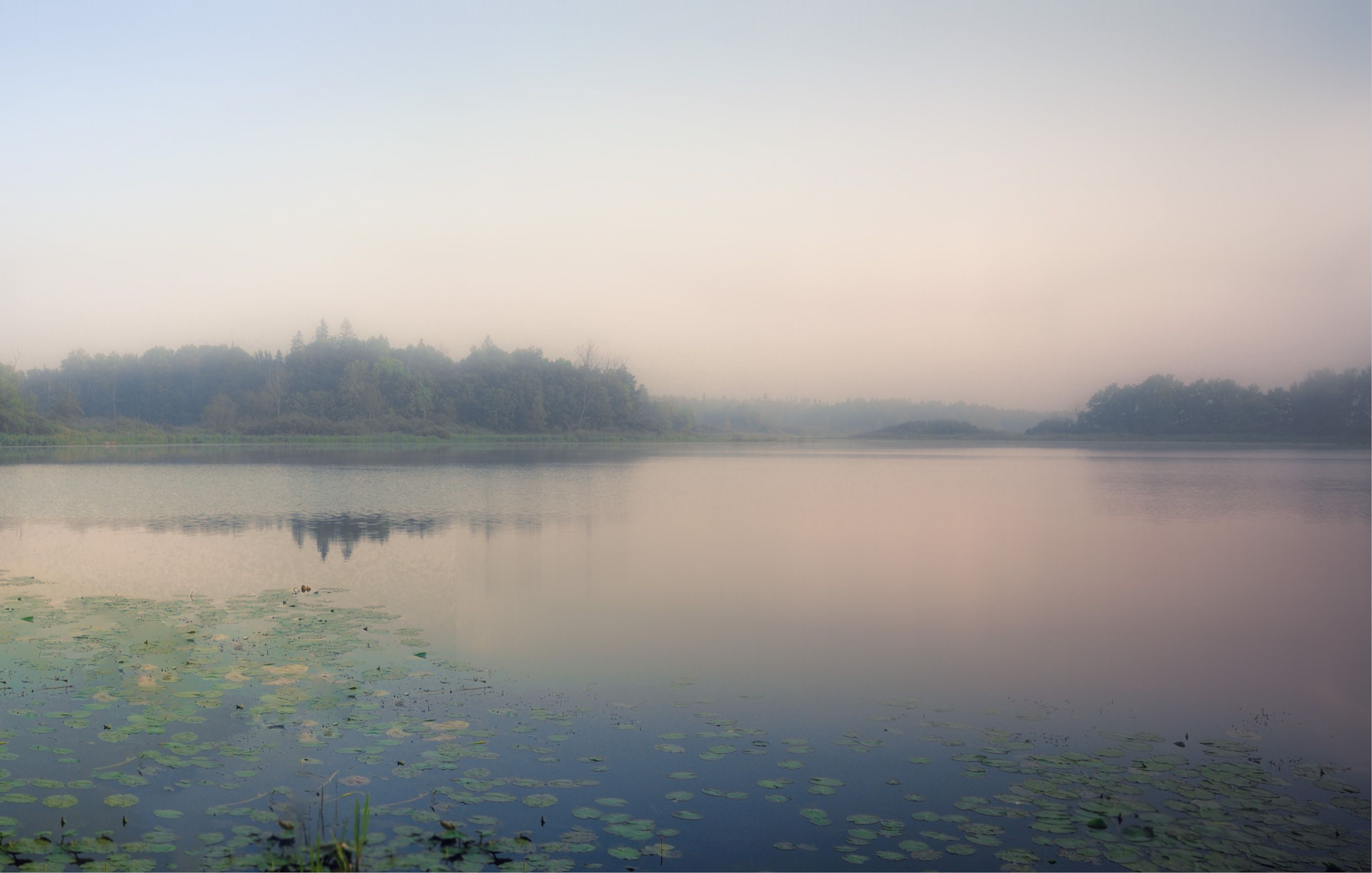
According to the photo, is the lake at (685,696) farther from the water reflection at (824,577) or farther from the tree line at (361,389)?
the tree line at (361,389)

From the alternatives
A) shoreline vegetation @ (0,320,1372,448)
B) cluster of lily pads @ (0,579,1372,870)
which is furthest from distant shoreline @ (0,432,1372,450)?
cluster of lily pads @ (0,579,1372,870)

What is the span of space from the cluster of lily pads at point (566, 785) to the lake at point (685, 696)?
0.03 meters

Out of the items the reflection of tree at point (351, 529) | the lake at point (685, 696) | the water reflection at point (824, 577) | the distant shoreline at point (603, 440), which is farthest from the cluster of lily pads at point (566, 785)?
the distant shoreline at point (603, 440)

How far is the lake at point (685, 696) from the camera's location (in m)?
4.58

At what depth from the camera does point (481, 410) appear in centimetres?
11569

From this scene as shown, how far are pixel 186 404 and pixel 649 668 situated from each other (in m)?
131

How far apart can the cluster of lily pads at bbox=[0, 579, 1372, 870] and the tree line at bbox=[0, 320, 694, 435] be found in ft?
313

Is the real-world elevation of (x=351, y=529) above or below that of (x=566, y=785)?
above

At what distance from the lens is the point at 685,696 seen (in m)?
6.90

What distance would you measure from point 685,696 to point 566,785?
76.3 inches

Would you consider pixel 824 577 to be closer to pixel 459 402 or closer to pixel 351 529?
pixel 351 529

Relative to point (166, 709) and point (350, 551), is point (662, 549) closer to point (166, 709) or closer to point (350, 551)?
point (350, 551)

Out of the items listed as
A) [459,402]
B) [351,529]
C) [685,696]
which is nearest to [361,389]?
[459,402]

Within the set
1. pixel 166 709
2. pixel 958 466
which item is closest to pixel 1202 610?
pixel 166 709
